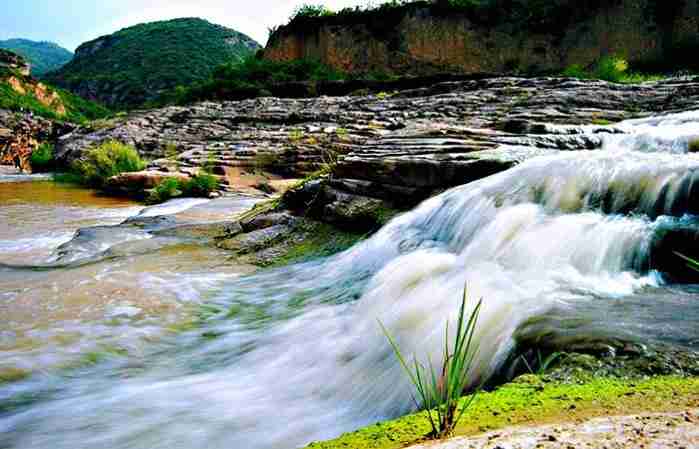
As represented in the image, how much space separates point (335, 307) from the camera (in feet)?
12.0

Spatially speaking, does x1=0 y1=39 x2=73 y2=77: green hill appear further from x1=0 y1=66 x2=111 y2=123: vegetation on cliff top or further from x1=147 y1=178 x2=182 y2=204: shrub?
x1=147 y1=178 x2=182 y2=204: shrub

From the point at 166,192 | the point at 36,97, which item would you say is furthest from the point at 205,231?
the point at 36,97

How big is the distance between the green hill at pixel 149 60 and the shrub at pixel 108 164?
2120 inches

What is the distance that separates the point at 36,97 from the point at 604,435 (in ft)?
230

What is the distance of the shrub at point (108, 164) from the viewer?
46.7 feet

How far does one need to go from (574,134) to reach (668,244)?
334cm

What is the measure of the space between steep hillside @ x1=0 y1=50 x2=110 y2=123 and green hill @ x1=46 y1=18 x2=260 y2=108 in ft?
18.2

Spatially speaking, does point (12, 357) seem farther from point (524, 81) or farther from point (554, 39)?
point (554, 39)

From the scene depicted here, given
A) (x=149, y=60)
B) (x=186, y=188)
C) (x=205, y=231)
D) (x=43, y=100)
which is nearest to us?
(x=205, y=231)

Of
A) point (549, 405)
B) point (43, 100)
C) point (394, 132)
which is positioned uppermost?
point (43, 100)

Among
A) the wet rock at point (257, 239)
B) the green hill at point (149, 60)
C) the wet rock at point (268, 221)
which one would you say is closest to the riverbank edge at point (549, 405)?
the wet rock at point (257, 239)

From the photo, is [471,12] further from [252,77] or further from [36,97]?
[36,97]

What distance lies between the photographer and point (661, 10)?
87.8ft

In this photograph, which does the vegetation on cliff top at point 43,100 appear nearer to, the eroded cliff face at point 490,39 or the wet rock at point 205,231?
the eroded cliff face at point 490,39
